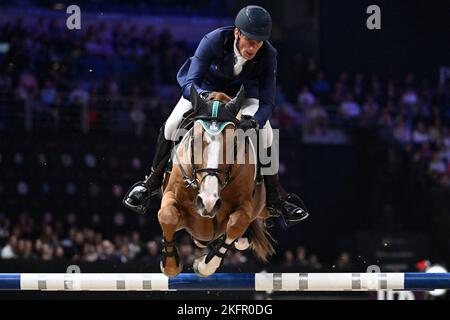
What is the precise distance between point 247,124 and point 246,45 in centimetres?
59

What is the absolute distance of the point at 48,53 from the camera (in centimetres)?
1500

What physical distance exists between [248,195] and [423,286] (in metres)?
1.36

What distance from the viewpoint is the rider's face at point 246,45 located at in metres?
6.44

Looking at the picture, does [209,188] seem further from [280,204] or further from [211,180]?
[280,204]

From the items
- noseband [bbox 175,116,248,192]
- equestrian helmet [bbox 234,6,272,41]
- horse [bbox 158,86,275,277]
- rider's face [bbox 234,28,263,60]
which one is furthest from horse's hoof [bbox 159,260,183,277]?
equestrian helmet [bbox 234,6,272,41]

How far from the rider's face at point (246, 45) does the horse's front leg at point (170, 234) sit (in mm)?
1138

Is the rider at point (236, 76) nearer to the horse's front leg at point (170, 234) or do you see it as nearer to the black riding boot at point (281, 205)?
the black riding boot at point (281, 205)

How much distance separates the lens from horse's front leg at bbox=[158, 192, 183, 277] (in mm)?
6215

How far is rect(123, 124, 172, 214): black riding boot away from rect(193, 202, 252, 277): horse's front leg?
84 cm

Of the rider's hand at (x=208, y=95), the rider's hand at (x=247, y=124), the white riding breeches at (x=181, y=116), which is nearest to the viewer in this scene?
the rider's hand at (x=247, y=124)

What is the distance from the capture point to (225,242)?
6312mm

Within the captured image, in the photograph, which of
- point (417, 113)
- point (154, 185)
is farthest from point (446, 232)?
point (154, 185)

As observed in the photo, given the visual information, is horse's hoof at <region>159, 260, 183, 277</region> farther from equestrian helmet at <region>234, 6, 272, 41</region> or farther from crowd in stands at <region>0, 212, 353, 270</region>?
crowd in stands at <region>0, 212, 353, 270</region>

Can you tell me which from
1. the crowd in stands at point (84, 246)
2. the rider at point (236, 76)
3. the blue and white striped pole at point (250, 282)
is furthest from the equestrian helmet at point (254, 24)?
the crowd in stands at point (84, 246)
